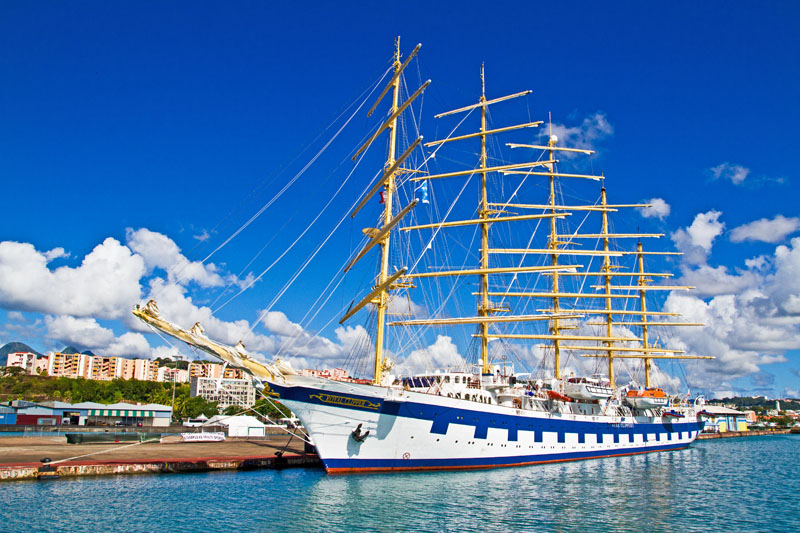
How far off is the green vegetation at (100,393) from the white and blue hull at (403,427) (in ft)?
235

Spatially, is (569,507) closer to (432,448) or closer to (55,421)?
(432,448)

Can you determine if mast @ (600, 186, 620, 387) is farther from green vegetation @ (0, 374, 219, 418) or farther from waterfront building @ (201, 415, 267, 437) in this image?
green vegetation @ (0, 374, 219, 418)

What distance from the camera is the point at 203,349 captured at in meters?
27.6

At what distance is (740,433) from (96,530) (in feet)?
450

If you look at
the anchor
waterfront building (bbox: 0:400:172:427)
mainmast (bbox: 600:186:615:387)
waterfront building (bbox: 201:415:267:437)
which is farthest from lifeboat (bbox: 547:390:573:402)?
waterfront building (bbox: 0:400:172:427)

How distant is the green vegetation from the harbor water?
223 ft

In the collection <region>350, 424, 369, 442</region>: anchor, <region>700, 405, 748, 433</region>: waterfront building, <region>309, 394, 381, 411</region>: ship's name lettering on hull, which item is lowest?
<region>700, 405, 748, 433</region>: waterfront building

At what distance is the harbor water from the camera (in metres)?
20.0

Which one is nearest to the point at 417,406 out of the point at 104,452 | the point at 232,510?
the point at 232,510

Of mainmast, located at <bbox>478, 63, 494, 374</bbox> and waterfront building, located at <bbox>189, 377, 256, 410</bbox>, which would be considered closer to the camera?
mainmast, located at <bbox>478, 63, 494, 374</bbox>

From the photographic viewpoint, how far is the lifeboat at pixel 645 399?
1978 inches

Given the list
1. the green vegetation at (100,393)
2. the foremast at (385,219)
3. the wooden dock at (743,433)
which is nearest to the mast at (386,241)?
the foremast at (385,219)

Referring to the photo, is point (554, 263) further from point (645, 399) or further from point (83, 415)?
point (83, 415)

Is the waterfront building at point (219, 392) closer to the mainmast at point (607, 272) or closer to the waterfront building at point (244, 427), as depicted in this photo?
the waterfront building at point (244, 427)
